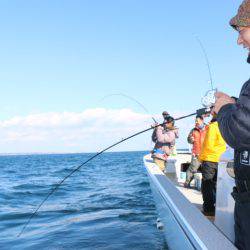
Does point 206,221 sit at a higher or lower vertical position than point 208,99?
lower

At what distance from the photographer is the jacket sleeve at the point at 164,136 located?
8.69m

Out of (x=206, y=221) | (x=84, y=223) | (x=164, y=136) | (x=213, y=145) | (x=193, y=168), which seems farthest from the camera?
(x=164, y=136)

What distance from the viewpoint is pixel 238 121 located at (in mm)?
1806

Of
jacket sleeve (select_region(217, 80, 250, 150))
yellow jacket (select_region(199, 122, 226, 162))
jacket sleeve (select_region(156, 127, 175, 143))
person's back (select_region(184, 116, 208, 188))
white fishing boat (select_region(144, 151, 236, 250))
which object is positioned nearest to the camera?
jacket sleeve (select_region(217, 80, 250, 150))

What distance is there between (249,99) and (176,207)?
2076 mm

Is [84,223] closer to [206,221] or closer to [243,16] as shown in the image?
[206,221]

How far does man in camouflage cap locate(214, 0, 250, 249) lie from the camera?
5.97ft

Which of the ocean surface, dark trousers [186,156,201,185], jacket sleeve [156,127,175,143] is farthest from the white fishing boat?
jacket sleeve [156,127,175,143]

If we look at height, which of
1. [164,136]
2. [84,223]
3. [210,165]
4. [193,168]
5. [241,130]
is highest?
[164,136]

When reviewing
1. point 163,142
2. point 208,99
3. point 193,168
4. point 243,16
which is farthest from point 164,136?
point 243,16

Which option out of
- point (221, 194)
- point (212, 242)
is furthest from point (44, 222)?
point (212, 242)

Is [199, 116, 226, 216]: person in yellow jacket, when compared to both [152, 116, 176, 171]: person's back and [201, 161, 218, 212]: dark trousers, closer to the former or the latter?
[201, 161, 218, 212]: dark trousers

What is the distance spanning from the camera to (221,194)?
3.31 m

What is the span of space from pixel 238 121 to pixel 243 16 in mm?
498
